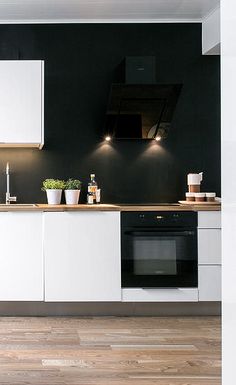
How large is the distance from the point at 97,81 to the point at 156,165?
3.04 feet

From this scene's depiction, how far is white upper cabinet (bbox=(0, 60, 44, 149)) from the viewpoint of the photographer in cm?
490

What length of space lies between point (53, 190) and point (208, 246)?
4.56 ft

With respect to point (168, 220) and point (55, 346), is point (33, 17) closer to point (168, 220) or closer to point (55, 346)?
point (168, 220)

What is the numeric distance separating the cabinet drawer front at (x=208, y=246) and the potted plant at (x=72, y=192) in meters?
1.10

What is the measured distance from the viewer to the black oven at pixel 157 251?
4746 millimetres

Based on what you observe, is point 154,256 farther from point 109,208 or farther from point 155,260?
point 109,208

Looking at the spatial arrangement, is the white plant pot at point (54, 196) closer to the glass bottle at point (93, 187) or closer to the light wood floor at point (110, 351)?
the glass bottle at point (93, 187)

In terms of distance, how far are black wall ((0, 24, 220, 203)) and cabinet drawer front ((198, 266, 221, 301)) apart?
2.84 feet

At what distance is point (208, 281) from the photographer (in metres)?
4.76

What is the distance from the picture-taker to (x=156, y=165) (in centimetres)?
536

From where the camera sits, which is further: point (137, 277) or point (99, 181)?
point (99, 181)
